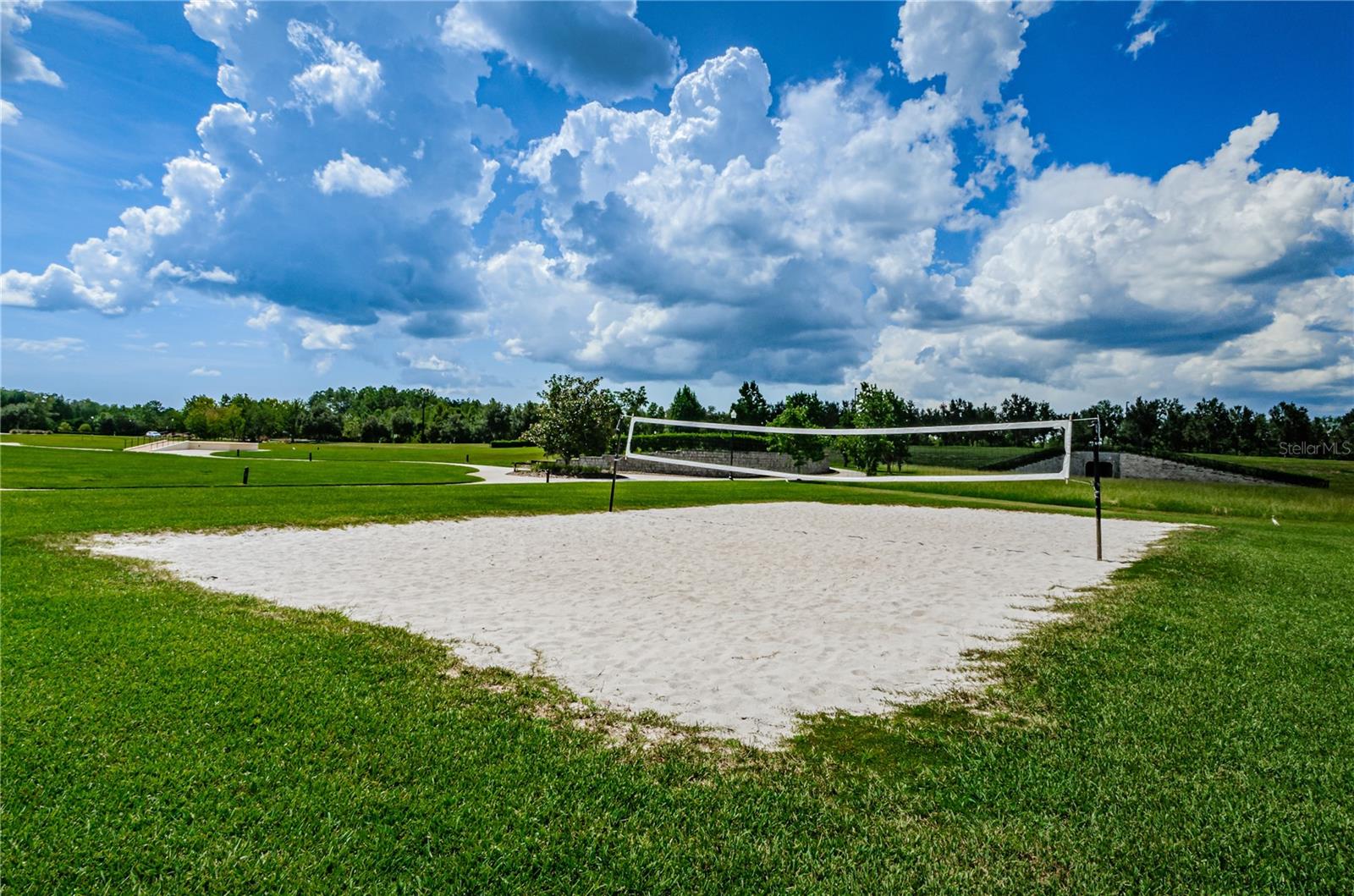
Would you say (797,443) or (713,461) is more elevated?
(797,443)

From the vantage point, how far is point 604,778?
3.47 meters

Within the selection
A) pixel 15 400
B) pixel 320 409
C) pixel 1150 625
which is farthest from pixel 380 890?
pixel 15 400

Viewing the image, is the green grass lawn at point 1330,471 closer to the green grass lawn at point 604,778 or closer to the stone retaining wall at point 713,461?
the stone retaining wall at point 713,461

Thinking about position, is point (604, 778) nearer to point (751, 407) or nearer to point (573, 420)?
point (573, 420)

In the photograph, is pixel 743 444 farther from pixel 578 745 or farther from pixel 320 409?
pixel 320 409

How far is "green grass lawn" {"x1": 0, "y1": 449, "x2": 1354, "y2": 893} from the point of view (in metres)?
2.77

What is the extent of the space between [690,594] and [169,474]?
30.1 meters

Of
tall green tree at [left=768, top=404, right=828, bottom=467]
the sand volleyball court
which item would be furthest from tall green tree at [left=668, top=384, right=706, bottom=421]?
the sand volleyball court

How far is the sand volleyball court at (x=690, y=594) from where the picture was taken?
514cm

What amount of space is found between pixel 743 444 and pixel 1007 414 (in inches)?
1469

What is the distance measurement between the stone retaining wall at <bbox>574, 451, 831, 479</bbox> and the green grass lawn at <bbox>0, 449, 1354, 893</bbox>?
3683cm

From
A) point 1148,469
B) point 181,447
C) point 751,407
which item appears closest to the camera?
point 1148,469

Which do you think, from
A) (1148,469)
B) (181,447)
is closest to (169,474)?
(181,447)

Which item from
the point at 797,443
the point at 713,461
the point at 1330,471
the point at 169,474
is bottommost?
the point at 169,474
